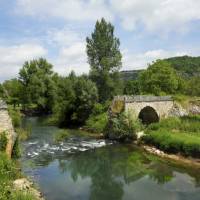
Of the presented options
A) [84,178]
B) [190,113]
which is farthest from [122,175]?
[190,113]

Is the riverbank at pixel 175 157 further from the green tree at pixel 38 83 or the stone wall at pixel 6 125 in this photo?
the green tree at pixel 38 83

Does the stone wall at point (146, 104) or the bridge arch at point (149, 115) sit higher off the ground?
the stone wall at point (146, 104)

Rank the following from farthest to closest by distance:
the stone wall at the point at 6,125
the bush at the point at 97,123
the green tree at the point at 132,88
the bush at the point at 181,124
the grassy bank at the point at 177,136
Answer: the green tree at the point at 132,88
the bush at the point at 97,123
the bush at the point at 181,124
the grassy bank at the point at 177,136
the stone wall at the point at 6,125

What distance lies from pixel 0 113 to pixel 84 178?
7.44 meters

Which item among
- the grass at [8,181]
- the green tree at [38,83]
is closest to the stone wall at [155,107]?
the grass at [8,181]

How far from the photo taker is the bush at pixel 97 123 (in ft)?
145

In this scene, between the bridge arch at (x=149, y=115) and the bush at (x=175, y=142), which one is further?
the bridge arch at (x=149, y=115)

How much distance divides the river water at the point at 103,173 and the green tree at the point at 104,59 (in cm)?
1816

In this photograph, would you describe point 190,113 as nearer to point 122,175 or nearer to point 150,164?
point 150,164

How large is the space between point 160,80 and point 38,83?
2904 centimetres

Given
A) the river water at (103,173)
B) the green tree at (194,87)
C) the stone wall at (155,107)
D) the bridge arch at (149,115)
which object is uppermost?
the green tree at (194,87)

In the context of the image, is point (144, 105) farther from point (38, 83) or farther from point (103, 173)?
point (38, 83)

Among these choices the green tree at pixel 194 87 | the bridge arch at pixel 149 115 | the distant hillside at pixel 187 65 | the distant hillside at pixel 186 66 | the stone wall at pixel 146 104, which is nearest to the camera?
the stone wall at pixel 146 104

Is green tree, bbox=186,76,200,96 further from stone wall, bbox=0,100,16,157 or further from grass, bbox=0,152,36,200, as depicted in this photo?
grass, bbox=0,152,36,200
